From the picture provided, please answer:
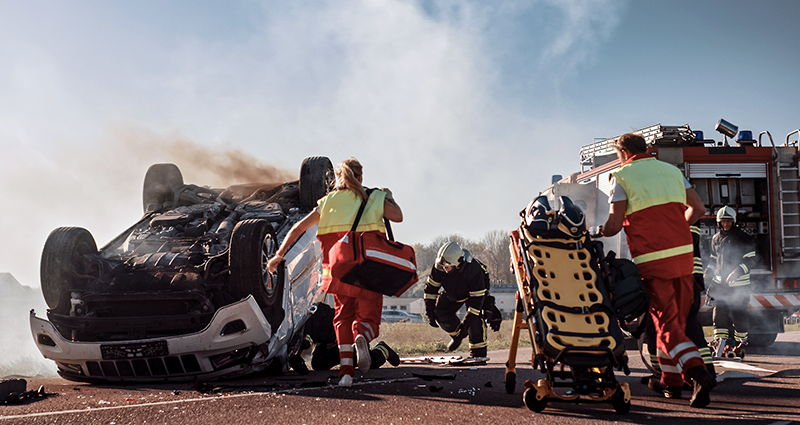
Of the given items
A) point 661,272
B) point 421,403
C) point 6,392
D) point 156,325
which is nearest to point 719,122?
point 661,272

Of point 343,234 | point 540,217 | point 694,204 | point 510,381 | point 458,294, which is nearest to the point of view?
point 540,217

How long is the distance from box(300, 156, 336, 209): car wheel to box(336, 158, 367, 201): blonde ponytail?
211cm

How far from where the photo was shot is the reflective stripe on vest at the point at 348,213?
4.61m

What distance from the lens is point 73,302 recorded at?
16.4 ft

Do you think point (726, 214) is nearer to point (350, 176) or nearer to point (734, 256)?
point (734, 256)

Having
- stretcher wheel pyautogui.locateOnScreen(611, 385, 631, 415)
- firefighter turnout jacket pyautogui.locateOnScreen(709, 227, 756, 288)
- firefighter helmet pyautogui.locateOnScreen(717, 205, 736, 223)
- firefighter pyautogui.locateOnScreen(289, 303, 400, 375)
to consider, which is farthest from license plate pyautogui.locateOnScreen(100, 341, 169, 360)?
firefighter helmet pyautogui.locateOnScreen(717, 205, 736, 223)

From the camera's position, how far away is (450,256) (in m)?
6.81

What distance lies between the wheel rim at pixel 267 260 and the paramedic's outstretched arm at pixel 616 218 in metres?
2.84

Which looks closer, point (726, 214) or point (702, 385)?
point (702, 385)

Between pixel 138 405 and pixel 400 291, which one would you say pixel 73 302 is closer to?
pixel 138 405

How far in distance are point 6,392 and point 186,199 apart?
11.0ft

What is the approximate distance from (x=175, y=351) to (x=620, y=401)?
3.42m

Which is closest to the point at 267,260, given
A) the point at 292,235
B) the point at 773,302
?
the point at 292,235

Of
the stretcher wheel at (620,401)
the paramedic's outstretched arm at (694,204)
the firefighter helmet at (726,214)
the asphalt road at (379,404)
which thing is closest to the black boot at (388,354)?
the asphalt road at (379,404)
